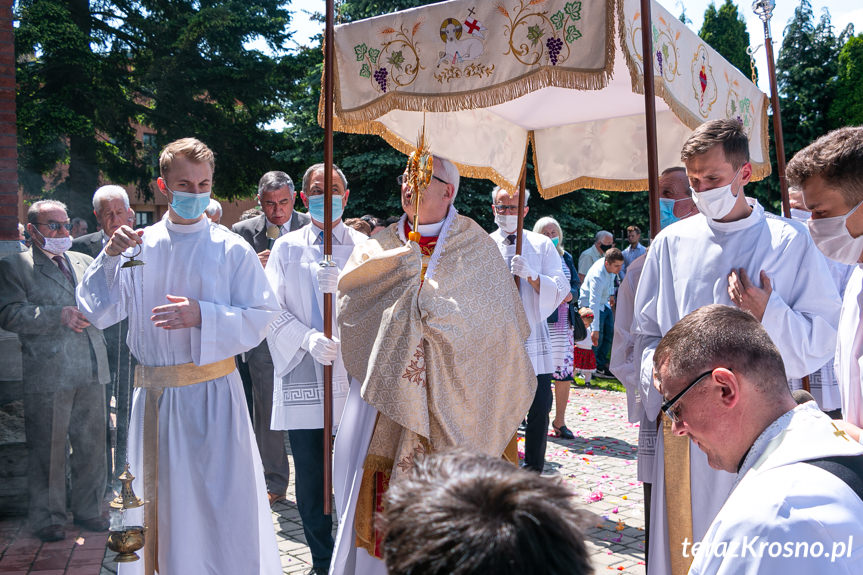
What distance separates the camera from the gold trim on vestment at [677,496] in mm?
3398

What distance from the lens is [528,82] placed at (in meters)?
3.87

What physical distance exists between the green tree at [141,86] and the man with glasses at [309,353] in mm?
13803

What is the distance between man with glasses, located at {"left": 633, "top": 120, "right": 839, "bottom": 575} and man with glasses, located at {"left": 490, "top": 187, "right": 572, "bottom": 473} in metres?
2.03

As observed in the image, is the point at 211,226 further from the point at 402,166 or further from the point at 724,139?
the point at 402,166

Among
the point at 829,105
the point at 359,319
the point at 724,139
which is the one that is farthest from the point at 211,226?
the point at 829,105

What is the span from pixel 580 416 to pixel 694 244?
6379 millimetres

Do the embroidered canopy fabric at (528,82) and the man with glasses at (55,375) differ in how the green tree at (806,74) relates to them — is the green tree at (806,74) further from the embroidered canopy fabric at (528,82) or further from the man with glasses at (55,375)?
the man with glasses at (55,375)

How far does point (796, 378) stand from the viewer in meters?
3.45

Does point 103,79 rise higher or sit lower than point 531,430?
higher

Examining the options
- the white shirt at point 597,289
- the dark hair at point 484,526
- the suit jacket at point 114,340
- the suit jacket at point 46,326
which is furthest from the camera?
the white shirt at point 597,289

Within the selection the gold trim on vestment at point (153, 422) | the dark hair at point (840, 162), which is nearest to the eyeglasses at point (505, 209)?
the gold trim on vestment at point (153, 422)

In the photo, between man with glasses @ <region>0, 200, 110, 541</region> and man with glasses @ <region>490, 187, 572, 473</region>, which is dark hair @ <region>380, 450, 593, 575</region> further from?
man with glasses @ <region>0, 200, 110, 541</region>

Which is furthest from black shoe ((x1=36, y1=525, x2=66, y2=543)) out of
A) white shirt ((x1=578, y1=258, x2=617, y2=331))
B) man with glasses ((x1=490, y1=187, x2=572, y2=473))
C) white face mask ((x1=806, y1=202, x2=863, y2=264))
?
white shirt ((x1=578, y1=258, x2=617, y2=331))

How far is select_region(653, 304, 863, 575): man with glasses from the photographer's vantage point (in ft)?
5.03
